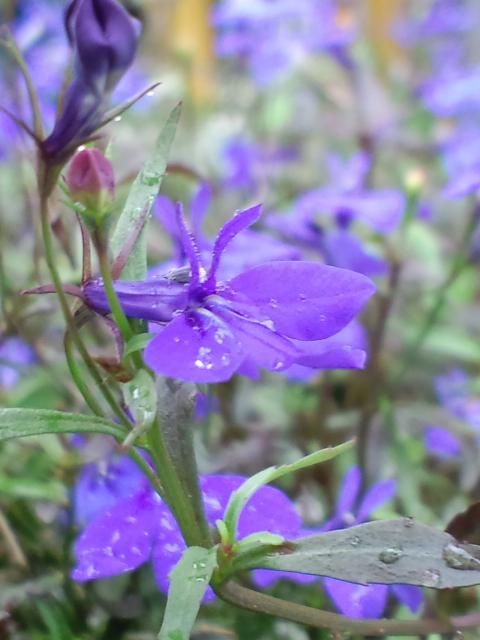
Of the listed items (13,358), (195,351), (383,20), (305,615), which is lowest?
Result: (383,20)

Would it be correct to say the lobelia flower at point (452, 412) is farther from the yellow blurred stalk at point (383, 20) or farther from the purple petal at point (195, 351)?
the yellow blurred stalk at point (383, 20)

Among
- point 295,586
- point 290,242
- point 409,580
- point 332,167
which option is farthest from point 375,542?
point 332,167

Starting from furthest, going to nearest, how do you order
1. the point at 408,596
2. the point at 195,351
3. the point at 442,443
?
the point at 442,443
the point at 408,596
the point at 195,351

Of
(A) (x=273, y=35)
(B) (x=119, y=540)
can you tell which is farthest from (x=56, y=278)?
(A) (x=273, y=35)

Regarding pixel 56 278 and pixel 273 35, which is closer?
pixel 56 278

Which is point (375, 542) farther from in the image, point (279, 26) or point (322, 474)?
point (279, 26)

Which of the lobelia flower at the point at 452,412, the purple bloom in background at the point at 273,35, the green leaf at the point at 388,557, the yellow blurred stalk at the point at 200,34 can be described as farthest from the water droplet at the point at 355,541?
the yellow blurred stalk at the point at 200,34

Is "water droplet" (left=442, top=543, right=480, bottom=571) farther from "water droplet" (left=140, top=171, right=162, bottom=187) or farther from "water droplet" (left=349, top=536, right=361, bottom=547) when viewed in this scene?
"water droplet" (left=140, top=171, right=162, bottom=187)

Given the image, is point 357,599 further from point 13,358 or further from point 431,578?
point 13,358
